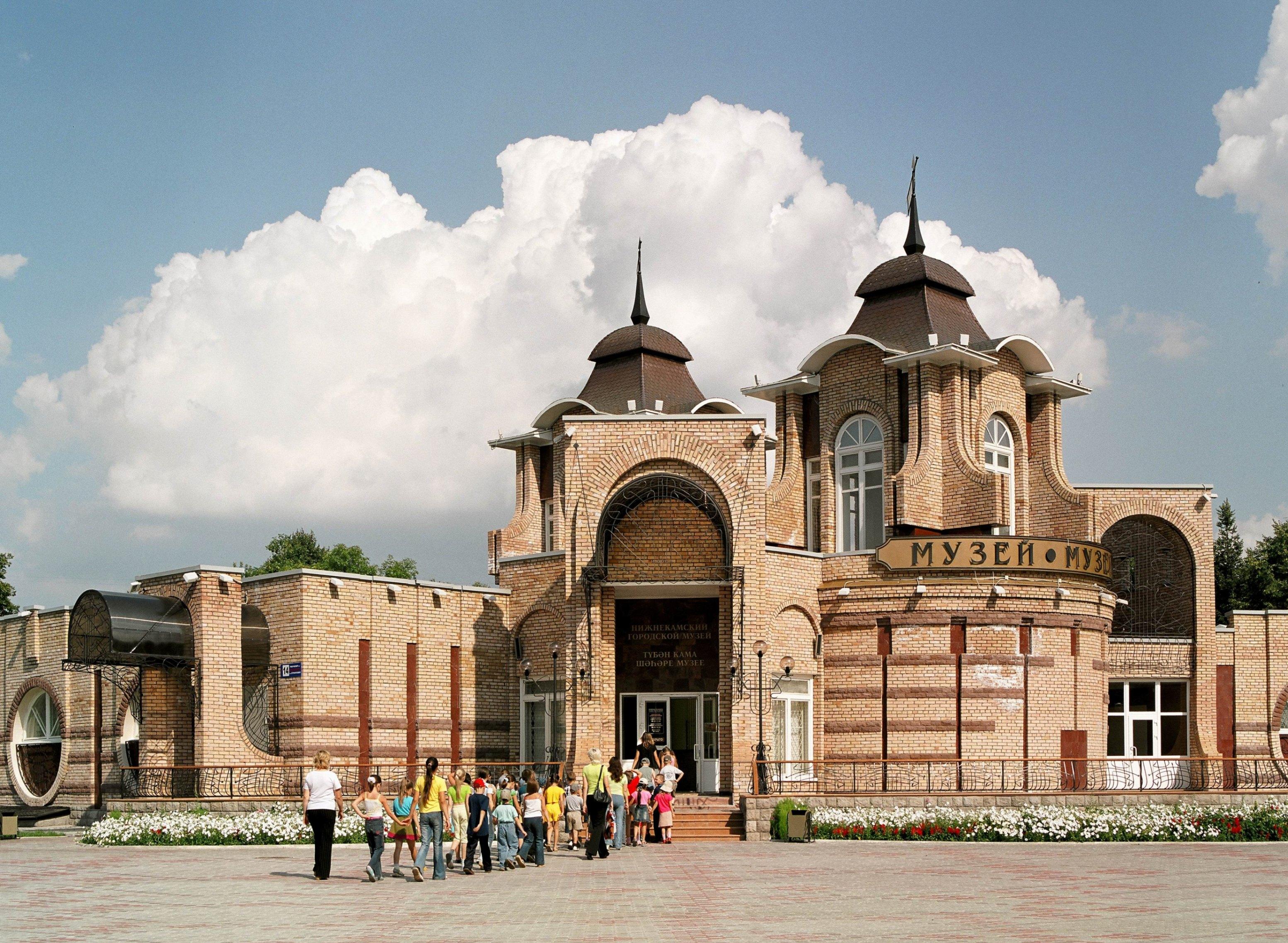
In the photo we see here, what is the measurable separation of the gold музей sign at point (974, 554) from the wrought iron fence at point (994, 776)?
410 centimetres

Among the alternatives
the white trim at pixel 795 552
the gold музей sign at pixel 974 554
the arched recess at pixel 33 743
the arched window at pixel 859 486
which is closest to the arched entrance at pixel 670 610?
the white trim at pixel 795 552

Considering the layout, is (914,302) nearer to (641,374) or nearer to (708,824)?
(641,374)

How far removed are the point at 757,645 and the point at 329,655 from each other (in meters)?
8.75

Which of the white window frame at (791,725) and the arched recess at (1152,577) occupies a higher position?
the arched recess at (1152,577)

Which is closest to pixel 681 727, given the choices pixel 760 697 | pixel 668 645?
pixel 668 645

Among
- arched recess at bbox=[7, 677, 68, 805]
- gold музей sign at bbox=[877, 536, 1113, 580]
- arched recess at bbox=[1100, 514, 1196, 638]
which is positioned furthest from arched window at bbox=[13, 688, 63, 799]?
arched recess at bbox=[1100, 514, 1196, 638]

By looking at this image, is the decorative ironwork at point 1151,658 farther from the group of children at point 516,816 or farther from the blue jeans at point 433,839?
the blue jeans at point 433,839

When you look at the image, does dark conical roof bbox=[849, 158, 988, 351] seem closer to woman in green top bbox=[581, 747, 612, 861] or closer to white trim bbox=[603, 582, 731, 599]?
white trim bbox=[603, 582, 731, 599]

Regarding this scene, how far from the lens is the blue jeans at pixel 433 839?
18.6 meters

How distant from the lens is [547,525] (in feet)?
137

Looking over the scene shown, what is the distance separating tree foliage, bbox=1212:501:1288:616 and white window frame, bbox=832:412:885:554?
23832 millimetres

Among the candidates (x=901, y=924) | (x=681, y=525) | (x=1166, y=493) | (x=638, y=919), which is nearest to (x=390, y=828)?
(x=681, y=525)

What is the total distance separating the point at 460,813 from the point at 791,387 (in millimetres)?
18484

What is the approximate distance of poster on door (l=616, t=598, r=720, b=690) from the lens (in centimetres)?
2980
